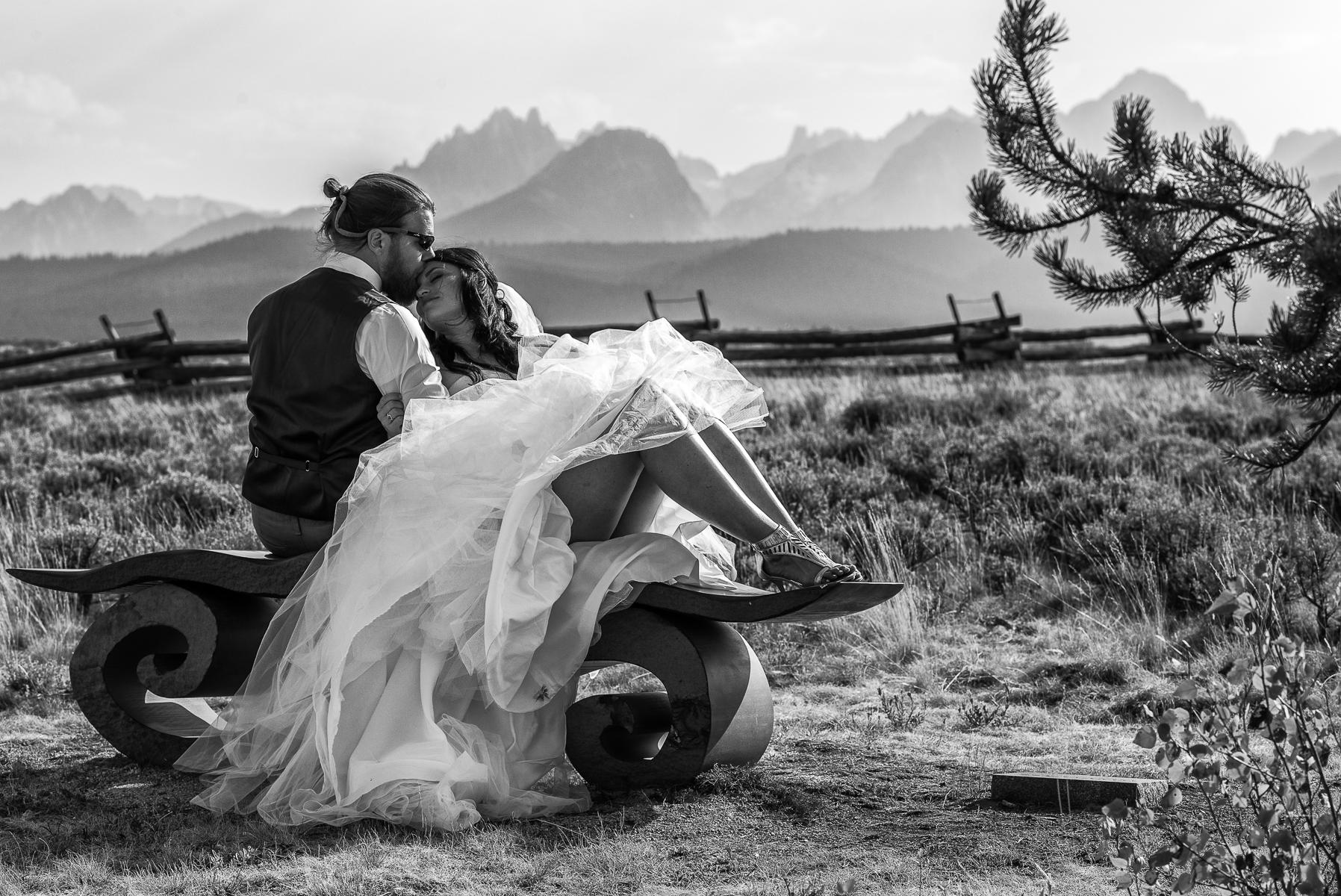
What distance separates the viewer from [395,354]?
11.8 ft

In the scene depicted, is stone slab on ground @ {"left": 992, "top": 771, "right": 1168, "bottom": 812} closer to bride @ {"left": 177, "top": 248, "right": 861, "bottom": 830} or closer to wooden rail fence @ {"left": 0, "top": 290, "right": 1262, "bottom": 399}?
bride @ {"left": 177, "top": 248, "right": 861, "bottom": 830}

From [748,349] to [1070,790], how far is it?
14.6 metres

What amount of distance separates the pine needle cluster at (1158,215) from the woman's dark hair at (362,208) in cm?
175

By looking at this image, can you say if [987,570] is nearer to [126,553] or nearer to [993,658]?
[993,658]

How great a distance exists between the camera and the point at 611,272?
149250 mm

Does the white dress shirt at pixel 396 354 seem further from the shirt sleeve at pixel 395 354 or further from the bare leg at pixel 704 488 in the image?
the bare leg at pixel 704 488

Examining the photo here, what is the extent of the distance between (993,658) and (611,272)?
146 m

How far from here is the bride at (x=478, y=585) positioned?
330cm

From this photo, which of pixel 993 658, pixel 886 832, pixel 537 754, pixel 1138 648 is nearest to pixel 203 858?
pixel 537 754

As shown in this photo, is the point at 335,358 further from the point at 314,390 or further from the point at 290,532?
the point at 290,532

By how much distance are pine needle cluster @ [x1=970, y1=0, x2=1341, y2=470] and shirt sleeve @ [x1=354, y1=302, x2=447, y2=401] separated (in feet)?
5.42

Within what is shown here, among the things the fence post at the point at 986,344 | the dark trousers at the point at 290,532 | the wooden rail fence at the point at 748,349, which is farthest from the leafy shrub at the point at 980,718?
the fence post at the point at 986,344

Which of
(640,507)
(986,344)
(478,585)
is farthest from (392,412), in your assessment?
(986,344)

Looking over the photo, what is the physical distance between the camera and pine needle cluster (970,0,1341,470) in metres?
3.03
